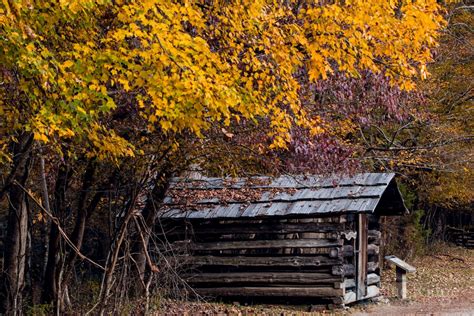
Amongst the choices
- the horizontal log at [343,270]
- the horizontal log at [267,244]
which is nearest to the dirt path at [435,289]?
the horizontal log at [343,270]

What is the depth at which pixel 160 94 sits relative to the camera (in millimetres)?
8039

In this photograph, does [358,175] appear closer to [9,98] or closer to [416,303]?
[416,303]

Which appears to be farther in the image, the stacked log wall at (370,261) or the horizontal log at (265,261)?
the stacked log wall at (370,261)

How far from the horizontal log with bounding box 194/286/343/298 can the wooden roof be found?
61.3 inches

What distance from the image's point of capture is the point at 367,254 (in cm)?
1830

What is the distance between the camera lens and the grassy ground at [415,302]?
14.8m

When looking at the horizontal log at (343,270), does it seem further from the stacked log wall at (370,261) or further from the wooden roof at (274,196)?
the wooden roof at (274,196)

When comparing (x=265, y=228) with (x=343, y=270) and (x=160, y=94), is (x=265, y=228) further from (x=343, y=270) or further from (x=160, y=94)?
(x=160, y=94)

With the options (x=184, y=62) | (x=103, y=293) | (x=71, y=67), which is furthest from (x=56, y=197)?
(x=184, y=62)

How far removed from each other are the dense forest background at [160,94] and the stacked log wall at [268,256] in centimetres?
232

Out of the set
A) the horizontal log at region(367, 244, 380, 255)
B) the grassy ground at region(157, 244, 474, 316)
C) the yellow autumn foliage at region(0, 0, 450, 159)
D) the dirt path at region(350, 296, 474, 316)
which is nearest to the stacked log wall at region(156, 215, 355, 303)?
the grassy ground at region(157, 244, 474, 316)

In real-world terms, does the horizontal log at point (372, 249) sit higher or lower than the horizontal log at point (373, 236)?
lower

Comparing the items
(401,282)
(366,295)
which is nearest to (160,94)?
(366,295)

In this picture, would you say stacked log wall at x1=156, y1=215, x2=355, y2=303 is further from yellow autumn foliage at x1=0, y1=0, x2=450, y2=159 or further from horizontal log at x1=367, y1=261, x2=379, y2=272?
yellow autumn foliage at x1=0, y1=0, x2=450, y2=159
